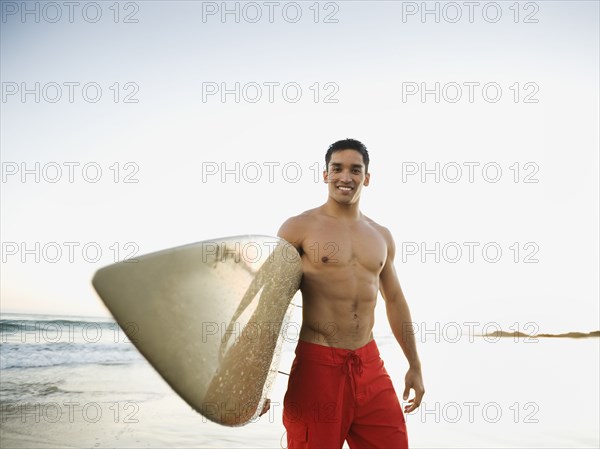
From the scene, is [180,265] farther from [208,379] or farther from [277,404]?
[277,404]

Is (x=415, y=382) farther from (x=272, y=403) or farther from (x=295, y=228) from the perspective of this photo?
(x=272, y=403)

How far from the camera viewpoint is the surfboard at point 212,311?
1.94 metres

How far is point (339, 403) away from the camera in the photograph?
6.90 feet

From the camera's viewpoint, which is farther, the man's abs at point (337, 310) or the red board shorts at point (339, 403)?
the man's abs at point (337, 310)

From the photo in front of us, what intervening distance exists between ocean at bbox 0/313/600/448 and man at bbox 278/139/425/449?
322 mm

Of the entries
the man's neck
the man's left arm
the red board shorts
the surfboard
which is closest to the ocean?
the red board shorts

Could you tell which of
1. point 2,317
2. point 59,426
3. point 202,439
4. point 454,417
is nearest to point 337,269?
point 202,439

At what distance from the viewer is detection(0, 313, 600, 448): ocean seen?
4.48 metres

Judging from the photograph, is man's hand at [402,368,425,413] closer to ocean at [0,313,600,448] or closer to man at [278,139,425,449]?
man at [278,139,425,449]

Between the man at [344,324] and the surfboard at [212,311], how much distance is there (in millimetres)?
139

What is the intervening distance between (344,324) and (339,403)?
319mm

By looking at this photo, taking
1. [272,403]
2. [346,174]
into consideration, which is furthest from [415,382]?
[272,403]

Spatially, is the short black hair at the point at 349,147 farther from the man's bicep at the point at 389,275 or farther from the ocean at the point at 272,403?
the ocean at the point at 272,403

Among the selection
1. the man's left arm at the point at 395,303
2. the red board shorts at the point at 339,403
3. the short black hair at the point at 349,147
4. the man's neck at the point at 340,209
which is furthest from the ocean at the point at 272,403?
the short black hair at the point at 349,147
